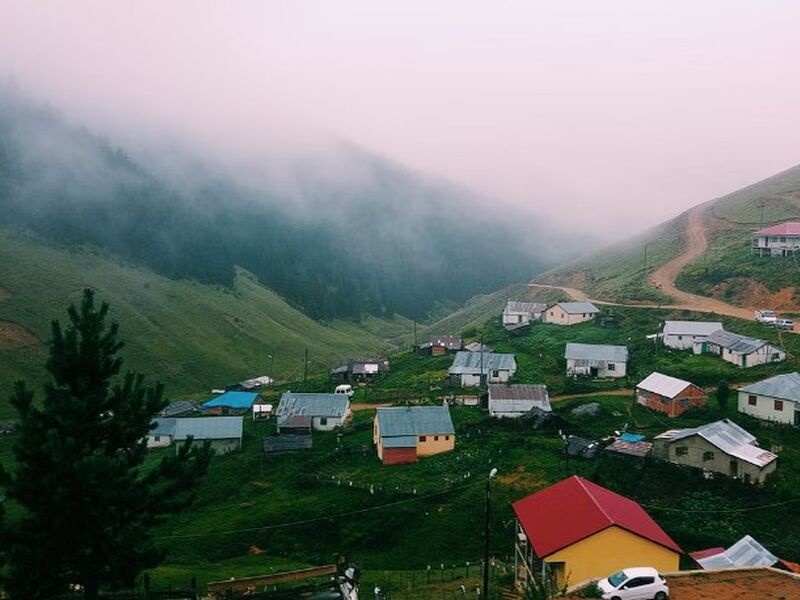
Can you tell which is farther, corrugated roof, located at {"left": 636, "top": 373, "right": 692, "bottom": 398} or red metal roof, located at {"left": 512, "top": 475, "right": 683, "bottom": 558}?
corrugated roof, located at {"left": 636, "top": 373, "right": 692, "bottom": 398}

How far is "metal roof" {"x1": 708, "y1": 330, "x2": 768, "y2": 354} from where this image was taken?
64.3 metres

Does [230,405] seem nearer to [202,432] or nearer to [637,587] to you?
[202,432]

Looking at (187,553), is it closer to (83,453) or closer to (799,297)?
(83,453)

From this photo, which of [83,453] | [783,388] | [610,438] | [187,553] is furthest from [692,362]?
[83,453]

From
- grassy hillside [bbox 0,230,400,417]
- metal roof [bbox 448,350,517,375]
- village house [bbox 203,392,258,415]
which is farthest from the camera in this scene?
grassy hillside [bbox 0,230,400,417]

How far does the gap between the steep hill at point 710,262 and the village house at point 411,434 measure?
52.6 meters

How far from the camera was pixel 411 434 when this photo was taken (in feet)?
181

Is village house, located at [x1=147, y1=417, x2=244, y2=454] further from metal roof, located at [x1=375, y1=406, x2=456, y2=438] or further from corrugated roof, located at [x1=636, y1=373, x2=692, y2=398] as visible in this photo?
corrugated roof, located at [x1=636, y1=373, x2=692, y2=398]

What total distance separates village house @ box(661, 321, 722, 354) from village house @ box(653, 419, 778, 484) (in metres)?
27.4

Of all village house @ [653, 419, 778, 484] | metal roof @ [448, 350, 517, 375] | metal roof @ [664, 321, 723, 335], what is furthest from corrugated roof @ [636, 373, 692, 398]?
metal roof @ [448, 350, 517, 375]

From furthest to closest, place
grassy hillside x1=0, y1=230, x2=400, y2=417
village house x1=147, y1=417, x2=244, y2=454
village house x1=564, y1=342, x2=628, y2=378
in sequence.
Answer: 1. grassy hillside x1=0, y1=230, x2=400, y2=417
2. village house x1=564, y1=342, x2=628, y2=378
3. village house x1=147, y1=417, x2=244, y2=454

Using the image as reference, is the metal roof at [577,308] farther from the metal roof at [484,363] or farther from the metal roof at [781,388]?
the metal roof at [781,388]

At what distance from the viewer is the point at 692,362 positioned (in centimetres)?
6825

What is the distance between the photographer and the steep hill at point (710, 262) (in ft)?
300
